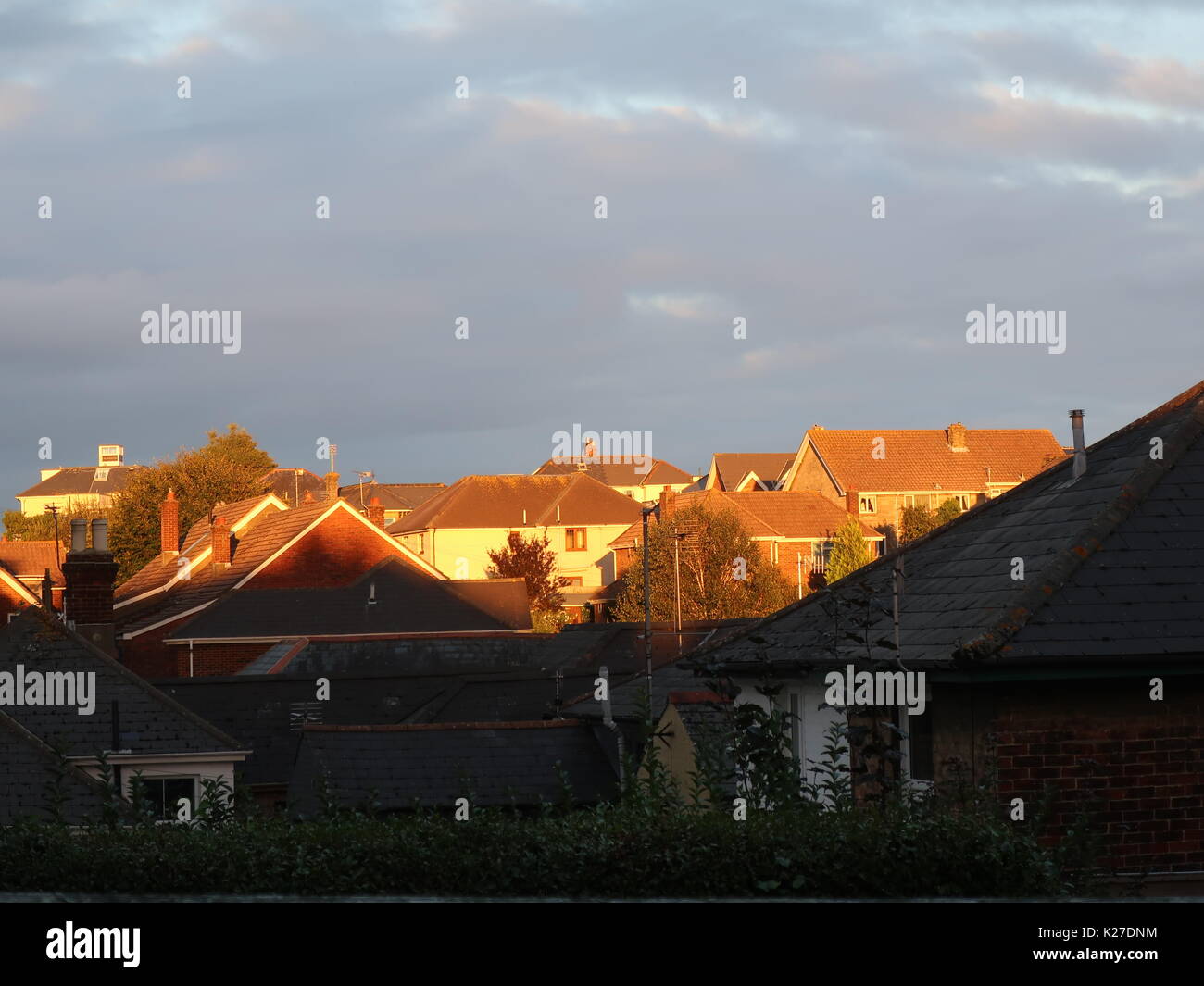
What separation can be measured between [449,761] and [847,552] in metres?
51.4

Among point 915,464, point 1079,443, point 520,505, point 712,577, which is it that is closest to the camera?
point 1079,443

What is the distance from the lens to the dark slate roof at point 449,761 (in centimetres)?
2455

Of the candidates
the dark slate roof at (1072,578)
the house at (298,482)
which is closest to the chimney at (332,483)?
the dark slate roof at (1072,578)

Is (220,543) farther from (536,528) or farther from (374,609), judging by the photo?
(536,528)

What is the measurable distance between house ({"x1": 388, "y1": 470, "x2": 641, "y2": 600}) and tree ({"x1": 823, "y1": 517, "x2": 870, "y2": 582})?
3226cm

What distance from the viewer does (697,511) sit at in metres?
75.2

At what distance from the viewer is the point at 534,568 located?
92312 mm

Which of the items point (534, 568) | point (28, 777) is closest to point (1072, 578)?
point (28, 777)

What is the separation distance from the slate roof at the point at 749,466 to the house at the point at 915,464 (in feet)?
128

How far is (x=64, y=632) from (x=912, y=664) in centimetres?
1821

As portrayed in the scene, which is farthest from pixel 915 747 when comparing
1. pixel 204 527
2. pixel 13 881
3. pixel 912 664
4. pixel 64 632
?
pixel 204 527

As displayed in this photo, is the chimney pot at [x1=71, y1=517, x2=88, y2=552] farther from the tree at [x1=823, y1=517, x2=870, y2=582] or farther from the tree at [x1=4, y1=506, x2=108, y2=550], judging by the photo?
the tree at [x1=4, y1=506, x2=108, y2=550]

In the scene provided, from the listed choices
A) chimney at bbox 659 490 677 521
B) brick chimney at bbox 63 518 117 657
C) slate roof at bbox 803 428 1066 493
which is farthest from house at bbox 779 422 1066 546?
brick chimney at bbox 63 518 117 657
